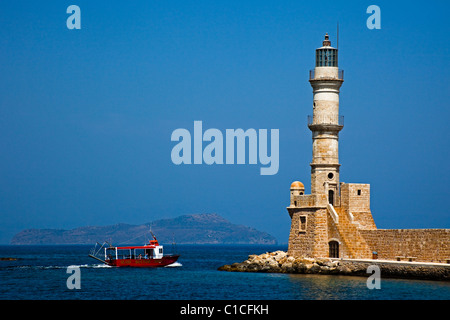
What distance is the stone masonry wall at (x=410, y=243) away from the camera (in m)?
45.6

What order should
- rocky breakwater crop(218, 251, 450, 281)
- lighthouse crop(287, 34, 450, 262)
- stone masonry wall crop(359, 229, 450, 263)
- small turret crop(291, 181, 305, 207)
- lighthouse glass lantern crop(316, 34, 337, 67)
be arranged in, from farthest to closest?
1. small turret crop(291, 181, 305, 207)
2. lighthouse glass lantern crop(316, 34, 337, 67)
3. lighthouse crop(287, 34, 450, 262)
4. stone masonry wall crop(359, 229, 450, 263)
5. rocky breakwater crop(218, 251, 450, 281)

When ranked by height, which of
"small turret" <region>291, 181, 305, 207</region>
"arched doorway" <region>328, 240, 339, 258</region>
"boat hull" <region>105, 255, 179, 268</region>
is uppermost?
"small turret" <region>291, 181, 305, 207</region>

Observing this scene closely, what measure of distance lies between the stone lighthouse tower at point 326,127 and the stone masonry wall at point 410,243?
3839mm

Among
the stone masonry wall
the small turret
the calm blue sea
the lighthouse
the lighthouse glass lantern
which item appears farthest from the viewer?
the small turret

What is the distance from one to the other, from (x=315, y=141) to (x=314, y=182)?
8.32 ft

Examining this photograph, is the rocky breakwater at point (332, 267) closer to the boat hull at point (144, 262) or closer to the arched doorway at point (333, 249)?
the arched doorway at point (333, 249)

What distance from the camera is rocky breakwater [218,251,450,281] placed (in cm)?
4459

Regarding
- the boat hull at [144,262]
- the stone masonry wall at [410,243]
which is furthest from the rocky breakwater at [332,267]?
the boat hull at [144,262]

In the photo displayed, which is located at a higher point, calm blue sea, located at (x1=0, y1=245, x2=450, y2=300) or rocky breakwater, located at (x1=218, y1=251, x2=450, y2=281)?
rocky breakwater, located at (x1=218, y1=251, x2=450, y2=281)

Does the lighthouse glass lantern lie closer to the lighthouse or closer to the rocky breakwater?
the lighthouse

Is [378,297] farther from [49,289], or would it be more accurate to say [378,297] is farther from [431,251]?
[49,289]

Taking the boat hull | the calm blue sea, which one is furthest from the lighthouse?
the boat hull

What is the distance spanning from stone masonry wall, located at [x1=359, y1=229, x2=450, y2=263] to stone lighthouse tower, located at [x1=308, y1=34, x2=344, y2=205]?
151 inches
